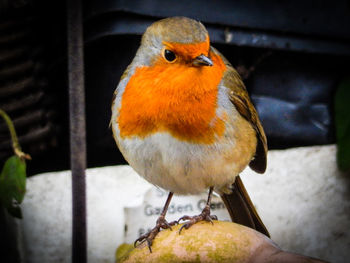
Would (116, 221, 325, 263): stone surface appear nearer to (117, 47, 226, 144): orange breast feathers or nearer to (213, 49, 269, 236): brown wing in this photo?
(117, 47, 226, 144): orange breast feathers

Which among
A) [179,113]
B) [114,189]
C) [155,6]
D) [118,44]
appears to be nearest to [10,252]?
[114,189]

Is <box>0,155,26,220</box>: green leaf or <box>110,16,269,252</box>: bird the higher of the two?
<box>110,16,269,252</box>: bird

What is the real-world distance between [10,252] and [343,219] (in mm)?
1515

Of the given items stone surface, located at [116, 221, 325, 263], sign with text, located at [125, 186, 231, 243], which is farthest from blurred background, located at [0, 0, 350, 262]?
stone surface, located at [116, 221, 325, 263]

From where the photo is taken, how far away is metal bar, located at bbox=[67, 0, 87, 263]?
1584mm

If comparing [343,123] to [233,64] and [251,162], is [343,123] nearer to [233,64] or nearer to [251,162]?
[233,64]

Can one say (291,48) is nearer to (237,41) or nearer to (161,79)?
(237,41)

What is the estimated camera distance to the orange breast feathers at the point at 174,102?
1.26 m

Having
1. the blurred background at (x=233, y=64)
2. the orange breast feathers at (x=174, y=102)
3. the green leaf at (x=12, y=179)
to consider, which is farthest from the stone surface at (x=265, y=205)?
the orange breast feathers at (x=174, y=102)

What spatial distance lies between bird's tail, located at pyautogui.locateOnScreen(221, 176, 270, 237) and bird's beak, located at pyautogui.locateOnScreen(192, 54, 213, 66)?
2.05ft

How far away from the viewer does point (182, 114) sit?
1.28 metres

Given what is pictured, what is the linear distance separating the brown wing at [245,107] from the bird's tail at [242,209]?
0.10 metres

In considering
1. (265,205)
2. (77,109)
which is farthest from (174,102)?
(265,205)

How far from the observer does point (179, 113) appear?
4.19ft
